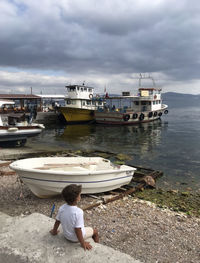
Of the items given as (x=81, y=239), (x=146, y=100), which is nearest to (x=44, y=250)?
(x=81, y=239)

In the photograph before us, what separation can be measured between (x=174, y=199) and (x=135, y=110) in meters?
31.6

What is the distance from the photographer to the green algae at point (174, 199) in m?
7.54

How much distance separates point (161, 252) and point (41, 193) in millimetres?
4159

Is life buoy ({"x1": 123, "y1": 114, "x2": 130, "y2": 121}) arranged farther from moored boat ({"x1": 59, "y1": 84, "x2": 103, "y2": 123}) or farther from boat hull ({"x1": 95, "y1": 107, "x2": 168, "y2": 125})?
moored boat ({"x1": 59, "y1": 84, "x2": 103, "y2": 123})

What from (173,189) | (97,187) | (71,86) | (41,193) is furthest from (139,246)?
(71,86)

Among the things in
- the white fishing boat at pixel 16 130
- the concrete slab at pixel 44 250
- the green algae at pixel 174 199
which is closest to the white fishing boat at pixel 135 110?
the white fishing boat at pixel 16 130

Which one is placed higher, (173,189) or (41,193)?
(41,193)

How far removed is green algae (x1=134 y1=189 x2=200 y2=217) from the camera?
7.54 metres

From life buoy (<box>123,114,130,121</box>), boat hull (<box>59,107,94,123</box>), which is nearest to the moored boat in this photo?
boat hull (<box>59,107,94,123</box>)

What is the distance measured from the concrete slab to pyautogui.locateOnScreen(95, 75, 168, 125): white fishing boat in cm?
3055

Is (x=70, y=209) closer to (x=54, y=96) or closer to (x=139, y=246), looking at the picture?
(x=139, y=246)

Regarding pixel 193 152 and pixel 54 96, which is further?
pixel 54 96

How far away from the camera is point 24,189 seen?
809 centimetres

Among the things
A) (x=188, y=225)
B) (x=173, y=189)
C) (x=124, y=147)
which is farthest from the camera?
(x=124, y=147)
